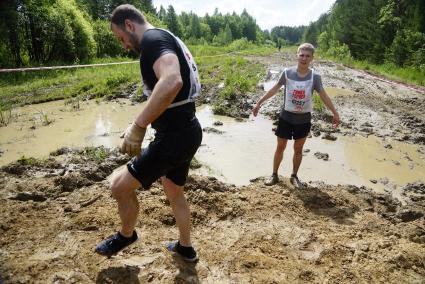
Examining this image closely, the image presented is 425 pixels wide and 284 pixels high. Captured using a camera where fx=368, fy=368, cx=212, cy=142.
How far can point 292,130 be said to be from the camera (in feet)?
16.6

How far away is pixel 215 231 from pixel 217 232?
28 millimetres

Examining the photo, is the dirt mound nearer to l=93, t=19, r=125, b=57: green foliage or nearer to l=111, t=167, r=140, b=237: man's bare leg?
l=111, t=167, r=140, b=237: man's bare leg

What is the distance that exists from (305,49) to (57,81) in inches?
488

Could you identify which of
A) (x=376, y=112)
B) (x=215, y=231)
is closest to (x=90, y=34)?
(x=376, y=112)

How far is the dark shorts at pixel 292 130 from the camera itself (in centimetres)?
501

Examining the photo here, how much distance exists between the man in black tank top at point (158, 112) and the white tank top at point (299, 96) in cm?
257

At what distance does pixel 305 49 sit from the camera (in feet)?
15.5

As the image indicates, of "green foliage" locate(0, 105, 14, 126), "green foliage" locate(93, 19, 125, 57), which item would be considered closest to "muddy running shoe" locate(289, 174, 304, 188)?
"green foliage" locate(0, 105, 14, 126)

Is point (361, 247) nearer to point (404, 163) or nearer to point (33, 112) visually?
point (404, 163)

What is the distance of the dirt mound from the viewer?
300cm

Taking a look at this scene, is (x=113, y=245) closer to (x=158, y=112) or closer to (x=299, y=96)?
(x=158, y=112)

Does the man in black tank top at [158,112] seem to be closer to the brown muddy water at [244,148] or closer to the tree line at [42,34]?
the brown muddy water at [244,148]

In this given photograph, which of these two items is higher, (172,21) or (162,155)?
(172,21)

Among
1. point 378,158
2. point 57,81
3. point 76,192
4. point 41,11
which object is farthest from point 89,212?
point 41,11
